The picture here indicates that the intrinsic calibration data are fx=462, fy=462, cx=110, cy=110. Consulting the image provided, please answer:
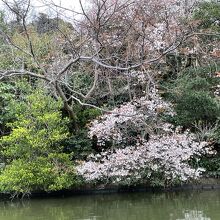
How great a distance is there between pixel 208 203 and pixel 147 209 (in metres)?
1.37

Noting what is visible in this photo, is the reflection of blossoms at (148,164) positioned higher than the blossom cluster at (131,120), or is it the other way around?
the blossom cluster at (131,120)

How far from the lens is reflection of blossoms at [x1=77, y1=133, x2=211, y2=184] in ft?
37.8

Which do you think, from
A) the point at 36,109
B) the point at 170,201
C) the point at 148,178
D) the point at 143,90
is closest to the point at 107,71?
the point at 143,90

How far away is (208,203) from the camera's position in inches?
395

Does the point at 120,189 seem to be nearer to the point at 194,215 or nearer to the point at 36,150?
the point at 36,150

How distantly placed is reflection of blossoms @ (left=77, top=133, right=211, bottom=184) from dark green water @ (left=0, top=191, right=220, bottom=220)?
0.50 m

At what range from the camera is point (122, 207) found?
1023 centimetres

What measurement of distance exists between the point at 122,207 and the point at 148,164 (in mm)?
1737

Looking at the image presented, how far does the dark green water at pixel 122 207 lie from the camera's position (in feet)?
30.0

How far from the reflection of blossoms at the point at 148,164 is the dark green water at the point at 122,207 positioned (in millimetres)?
496

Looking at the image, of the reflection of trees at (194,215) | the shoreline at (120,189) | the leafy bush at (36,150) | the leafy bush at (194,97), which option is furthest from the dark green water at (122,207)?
the leafy bush at (194,97)

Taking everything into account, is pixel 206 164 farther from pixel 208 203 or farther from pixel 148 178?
pixel 208 203

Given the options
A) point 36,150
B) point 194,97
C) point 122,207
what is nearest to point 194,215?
point 122,207

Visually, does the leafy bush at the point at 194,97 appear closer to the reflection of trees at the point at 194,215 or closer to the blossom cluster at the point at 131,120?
the blossom cluster at the point at 131,120
